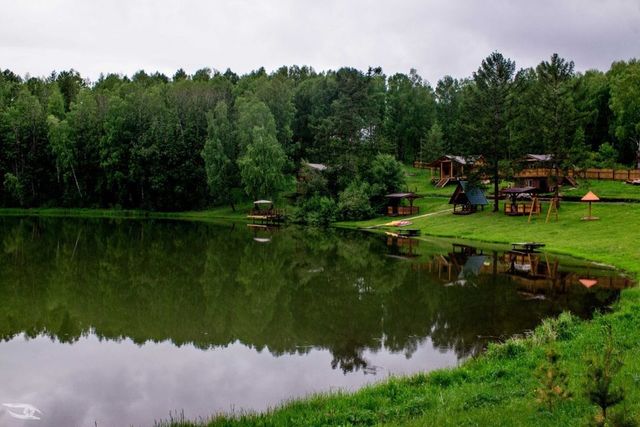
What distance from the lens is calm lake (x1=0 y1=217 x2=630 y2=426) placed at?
13.2 metres

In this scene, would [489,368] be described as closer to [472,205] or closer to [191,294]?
[191,294]

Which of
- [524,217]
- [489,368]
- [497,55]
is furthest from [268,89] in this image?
[489,368]

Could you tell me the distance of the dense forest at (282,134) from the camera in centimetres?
5506

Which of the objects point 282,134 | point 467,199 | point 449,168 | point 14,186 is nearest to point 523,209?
point 467,199

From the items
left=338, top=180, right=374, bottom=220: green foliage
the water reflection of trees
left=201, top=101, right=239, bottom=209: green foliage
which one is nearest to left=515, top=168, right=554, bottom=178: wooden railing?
left=338, top=180, right=374, bottom=220: green foliage

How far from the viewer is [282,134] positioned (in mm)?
86938

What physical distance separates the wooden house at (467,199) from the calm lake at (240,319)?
748 inches

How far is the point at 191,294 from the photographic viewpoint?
80.2ft

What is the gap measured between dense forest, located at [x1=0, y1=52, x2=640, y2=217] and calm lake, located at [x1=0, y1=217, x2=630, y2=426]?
22.0m

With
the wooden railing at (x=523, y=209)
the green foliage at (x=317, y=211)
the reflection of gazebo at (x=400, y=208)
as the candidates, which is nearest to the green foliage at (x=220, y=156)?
the green foliage at (x=317, y=211)

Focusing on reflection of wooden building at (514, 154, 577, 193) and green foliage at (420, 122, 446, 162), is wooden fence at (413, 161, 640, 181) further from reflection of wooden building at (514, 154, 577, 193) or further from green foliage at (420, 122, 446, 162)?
green foliage at (420, 122, 446, 162)

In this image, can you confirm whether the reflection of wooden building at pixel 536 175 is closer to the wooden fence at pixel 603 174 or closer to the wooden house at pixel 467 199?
the wooden fence at pixel 603 174

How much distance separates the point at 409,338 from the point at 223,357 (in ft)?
18.8

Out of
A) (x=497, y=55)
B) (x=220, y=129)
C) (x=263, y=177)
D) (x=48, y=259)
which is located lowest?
(x=48, y=259)
